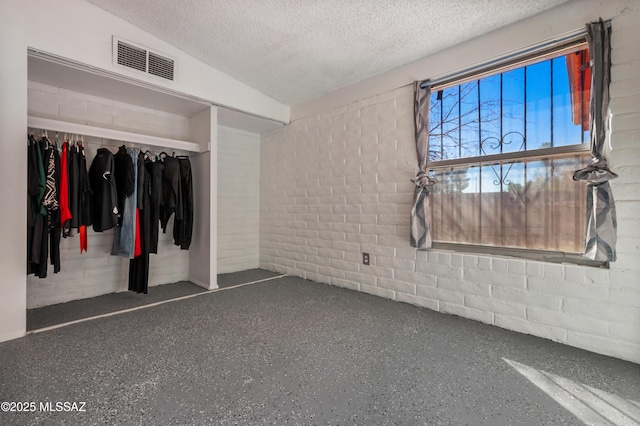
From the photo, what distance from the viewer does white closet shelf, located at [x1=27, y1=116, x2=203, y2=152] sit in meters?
2.29

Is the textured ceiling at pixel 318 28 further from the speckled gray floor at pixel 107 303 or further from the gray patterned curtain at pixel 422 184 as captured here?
the speckled gray floor at pixel 107 303

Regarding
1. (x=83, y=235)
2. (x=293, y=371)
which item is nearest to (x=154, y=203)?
(x=83, y=235)

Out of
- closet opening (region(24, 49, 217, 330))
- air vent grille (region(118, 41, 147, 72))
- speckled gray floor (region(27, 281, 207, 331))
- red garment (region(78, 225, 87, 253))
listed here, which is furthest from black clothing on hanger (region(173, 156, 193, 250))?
air vent grille (region(118, 41, 147, 72))

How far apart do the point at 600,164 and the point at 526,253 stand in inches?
30.1

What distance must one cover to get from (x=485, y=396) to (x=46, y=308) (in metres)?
3.59

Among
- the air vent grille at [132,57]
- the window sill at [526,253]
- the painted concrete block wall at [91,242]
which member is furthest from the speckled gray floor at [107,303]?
the window sill at [526,253]

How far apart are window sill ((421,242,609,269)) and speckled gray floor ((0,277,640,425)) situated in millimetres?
587

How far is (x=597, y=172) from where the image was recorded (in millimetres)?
1815

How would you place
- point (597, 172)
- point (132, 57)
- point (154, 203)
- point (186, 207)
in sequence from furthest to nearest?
point (186, 207), point (154, 203), point (132, 57), point (597, 172)

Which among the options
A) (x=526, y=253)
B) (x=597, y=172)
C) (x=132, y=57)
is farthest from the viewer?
(x=132, y=57)

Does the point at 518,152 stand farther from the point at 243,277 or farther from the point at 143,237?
the point at 143,237

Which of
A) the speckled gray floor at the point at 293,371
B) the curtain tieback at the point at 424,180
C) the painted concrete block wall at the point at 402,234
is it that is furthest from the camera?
the curtain tieback at the point at 424,180

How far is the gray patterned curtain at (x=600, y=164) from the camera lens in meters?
1.80

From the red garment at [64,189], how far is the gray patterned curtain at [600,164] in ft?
13.0
